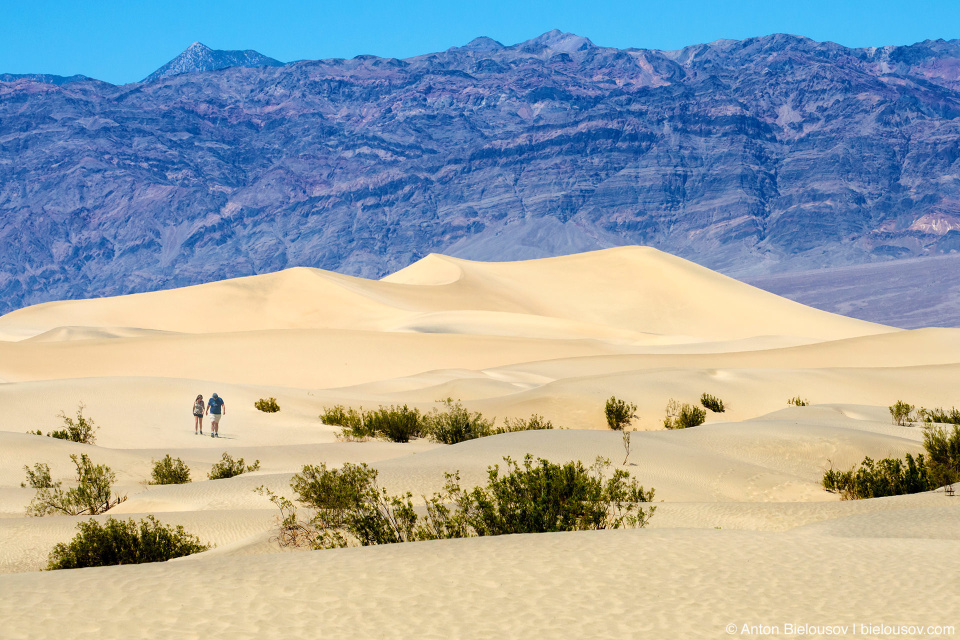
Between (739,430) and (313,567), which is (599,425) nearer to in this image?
(739,430)

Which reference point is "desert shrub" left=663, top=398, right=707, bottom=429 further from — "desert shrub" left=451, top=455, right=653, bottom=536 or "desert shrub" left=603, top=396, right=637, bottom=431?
"desert shrub" left=451, top=455, right=653, bottom=536

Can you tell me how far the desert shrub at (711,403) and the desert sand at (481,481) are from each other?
320 millimetres

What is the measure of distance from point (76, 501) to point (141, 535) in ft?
9.56

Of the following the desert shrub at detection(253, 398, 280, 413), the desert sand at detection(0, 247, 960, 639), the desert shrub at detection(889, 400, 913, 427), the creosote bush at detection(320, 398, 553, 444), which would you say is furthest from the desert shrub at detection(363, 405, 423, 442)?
the desert shrub at detection(889, 400, 913, 427)

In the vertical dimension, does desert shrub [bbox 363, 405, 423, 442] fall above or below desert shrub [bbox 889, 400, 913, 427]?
above

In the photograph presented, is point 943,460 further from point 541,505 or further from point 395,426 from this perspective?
point 395,426

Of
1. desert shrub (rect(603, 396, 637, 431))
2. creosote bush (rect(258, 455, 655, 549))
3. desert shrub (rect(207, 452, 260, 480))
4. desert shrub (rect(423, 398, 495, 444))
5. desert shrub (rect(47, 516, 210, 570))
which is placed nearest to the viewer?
creosote bush (rect(258, 455, 655, 549))

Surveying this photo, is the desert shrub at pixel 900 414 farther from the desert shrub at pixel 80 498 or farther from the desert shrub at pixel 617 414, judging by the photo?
the desert shrub at pixel 80 498

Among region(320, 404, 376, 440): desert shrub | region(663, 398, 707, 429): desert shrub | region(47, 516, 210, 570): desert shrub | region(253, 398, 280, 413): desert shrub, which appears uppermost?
region(253, 398, 280, 413): desert shrub

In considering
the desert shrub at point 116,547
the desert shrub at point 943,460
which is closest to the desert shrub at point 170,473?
the desert shrub at point 116,547

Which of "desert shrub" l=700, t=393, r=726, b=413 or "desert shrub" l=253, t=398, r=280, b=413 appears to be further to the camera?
"desert shrub" l=700, t=393, r=726, b=413

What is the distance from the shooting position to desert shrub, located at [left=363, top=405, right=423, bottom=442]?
1834cm

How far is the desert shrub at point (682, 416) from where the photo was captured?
65.4 feet

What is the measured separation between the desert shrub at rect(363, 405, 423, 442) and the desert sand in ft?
3.94
